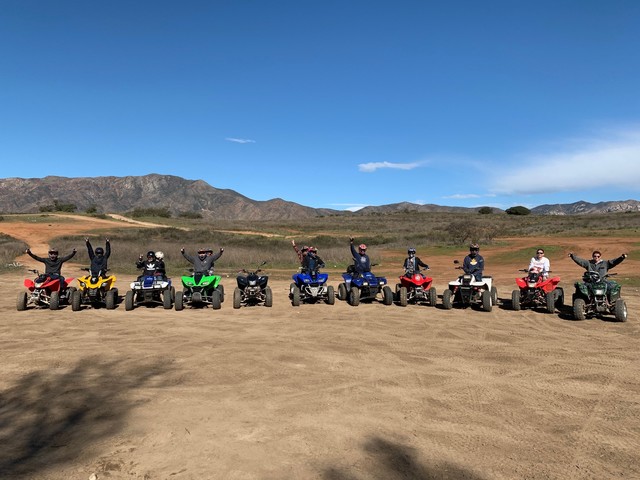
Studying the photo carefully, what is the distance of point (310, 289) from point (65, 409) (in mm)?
8113

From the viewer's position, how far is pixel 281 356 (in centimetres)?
748

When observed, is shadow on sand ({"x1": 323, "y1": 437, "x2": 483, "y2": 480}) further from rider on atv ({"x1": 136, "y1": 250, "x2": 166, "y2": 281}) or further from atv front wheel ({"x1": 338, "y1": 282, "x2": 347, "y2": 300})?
rider on atv ({"x1": 136, "y1": 250, "x2": 166, "y2": 281})

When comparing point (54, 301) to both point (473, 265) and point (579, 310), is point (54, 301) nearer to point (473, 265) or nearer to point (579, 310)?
point (473, 265)

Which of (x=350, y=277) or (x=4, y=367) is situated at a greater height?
(x=350, y=277)

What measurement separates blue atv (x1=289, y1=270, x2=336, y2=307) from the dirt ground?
2607 mm

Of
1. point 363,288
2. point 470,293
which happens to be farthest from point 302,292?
point 470,293

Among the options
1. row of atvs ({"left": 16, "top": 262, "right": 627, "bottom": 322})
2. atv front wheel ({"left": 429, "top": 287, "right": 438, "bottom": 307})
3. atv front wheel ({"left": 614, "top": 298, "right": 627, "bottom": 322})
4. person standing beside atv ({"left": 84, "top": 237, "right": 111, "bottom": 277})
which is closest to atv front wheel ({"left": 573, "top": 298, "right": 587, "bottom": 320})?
row of atvs ({"left": 16, "top": 262, "right": 627, "bottom": 322})

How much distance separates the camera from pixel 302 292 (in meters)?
13.1

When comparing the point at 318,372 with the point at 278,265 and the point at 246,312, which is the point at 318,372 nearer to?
the point at 246,312

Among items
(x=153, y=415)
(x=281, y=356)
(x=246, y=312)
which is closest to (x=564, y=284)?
(x=246, y=312)

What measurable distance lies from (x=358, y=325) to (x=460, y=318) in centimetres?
255

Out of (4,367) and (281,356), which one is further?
(281,356)

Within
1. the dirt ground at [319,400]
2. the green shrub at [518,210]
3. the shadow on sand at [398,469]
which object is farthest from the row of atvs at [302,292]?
the green shrub at [518,210]

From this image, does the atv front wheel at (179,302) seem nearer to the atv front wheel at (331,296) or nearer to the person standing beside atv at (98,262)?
the person standing beside atv at (98,262)
